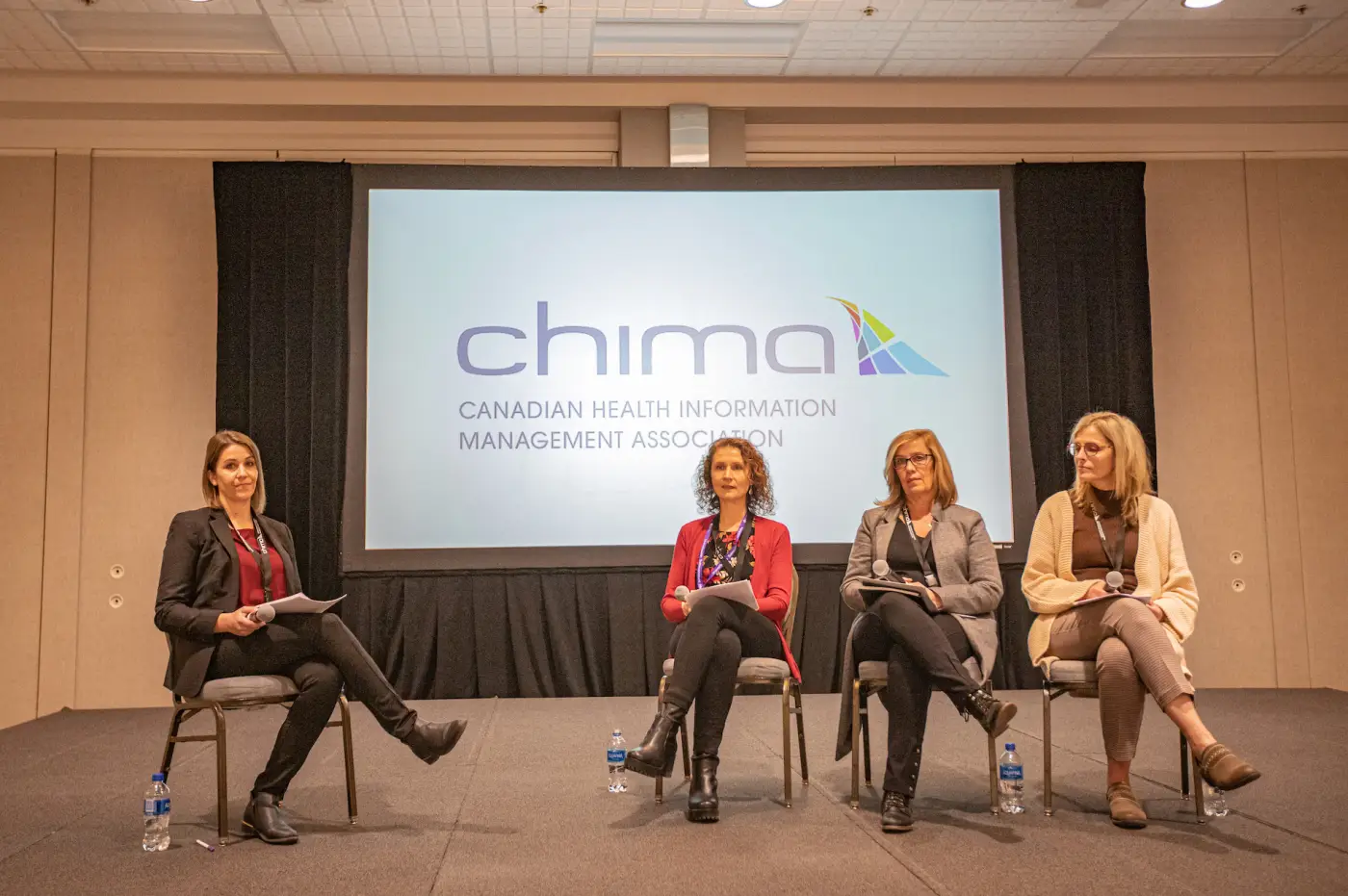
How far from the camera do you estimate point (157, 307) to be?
19.7 ft

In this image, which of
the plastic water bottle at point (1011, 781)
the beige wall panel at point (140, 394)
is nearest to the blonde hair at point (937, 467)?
the plastic water bottle at point (1011, 781)

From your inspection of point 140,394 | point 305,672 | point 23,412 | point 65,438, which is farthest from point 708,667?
point 23,412

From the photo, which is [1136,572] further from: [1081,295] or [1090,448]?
[1081,295]

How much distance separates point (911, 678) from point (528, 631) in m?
3.18

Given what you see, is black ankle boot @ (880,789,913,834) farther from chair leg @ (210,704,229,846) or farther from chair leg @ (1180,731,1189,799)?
chair leg @ (210,704,229,846)

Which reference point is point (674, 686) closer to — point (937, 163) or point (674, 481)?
point (674, 481)

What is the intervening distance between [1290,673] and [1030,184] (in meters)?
3.14

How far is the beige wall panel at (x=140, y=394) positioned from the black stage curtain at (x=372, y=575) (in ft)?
1.26

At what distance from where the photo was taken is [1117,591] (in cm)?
299

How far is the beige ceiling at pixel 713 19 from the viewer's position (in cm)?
525

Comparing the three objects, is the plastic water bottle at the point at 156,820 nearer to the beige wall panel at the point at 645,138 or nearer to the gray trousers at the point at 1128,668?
the gray trousers at the point at 1128,668

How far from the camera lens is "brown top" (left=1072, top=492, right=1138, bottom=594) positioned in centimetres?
313

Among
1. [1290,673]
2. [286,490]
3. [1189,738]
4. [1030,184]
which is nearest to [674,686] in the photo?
[1189,738]

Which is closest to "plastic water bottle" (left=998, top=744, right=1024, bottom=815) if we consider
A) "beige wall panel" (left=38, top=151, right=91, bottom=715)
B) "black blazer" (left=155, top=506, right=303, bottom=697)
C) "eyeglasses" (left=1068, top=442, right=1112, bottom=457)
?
"eyeglasses" (left=1068, top=442, right=1112, bottom=457)
